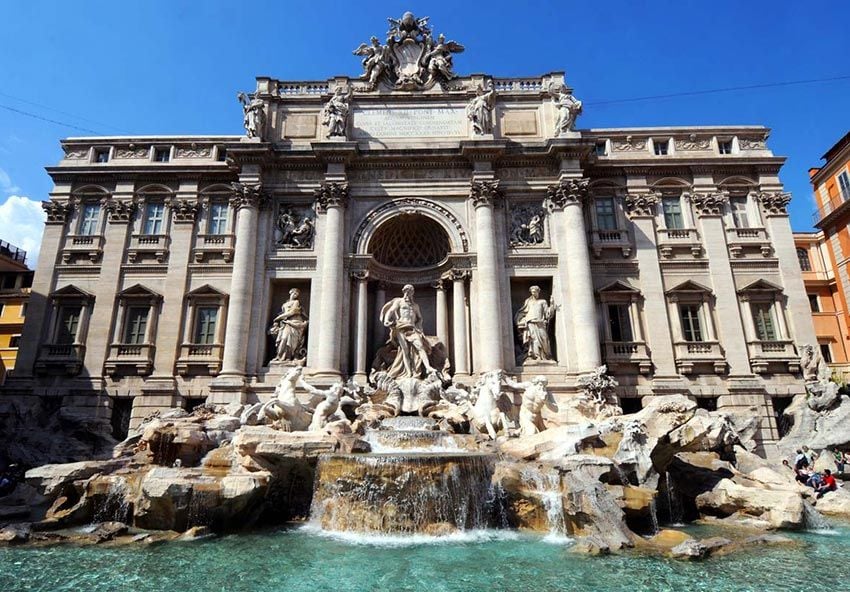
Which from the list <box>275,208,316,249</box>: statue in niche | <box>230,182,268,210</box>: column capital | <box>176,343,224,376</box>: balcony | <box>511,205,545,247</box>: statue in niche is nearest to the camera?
<box>176,343,224,376</box>: balcony

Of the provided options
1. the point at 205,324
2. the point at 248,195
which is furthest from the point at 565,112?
the point at 205,324

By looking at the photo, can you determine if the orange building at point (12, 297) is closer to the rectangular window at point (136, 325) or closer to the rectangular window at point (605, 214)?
the rectangular window at point (136, 325)

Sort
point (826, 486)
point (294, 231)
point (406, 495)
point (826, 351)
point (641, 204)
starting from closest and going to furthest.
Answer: point (406, 495)
point (826, 486)
point (294, 231)
point (641, 204)
point (826, 351)

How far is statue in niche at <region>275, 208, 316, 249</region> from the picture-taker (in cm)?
2170

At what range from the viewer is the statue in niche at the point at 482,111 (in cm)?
2181

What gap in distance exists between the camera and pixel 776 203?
2220 cm

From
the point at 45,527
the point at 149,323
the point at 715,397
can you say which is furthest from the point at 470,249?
the point at 45,527

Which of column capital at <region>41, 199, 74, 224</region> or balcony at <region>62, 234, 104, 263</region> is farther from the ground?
column capital at <region>41, 199, 74, 224</region>

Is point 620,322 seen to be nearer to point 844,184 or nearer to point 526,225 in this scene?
point 526,225

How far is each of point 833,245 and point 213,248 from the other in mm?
35073

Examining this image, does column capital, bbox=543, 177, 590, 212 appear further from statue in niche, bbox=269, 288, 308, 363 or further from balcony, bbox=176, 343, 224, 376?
balcony, bbox=176, 343, 224, 376

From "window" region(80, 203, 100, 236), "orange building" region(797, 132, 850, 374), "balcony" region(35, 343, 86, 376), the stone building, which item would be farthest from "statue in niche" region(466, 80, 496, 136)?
"orange building" region(797, 132, 850, 374)

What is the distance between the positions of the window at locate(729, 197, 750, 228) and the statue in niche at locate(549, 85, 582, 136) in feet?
27.8

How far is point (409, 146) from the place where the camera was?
21953 millimetres
